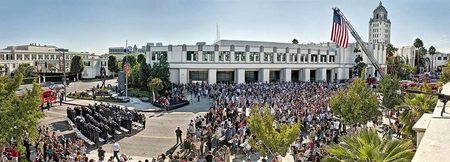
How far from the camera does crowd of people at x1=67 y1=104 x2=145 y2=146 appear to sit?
79.4 ft

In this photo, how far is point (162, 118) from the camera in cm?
3450

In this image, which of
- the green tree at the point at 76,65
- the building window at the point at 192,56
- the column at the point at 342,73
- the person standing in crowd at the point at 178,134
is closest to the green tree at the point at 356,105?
the person standing in crowd at the point at 178,134

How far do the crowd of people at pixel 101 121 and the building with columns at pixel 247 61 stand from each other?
107 ft

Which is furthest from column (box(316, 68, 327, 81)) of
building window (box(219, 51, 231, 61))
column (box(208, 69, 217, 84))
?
column (box(208, 69, 217, 84))

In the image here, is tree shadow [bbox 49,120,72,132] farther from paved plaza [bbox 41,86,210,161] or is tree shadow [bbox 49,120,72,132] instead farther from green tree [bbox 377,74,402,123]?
green tree [bbox 377,74,402,123]

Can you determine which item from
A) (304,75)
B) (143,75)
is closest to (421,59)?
(304,75)

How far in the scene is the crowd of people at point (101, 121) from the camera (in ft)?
79.4

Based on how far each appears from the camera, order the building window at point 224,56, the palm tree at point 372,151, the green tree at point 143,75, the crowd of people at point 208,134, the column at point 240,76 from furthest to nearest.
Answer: the column at point 240,76 → the building window at point 224,56 → the green tree at point 143,75 → the crowd of people at point 208,134 → the palm tree at point 372,151

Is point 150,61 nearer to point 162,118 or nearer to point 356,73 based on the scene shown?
point 162,118

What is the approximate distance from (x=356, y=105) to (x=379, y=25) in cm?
14837

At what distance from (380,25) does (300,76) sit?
101 meters

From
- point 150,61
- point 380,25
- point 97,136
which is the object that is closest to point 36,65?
point 150,61

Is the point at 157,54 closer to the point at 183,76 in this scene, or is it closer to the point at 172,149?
the point at 183,76

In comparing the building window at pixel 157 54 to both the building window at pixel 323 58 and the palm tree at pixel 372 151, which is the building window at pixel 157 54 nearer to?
the building window at pixel 323 58
